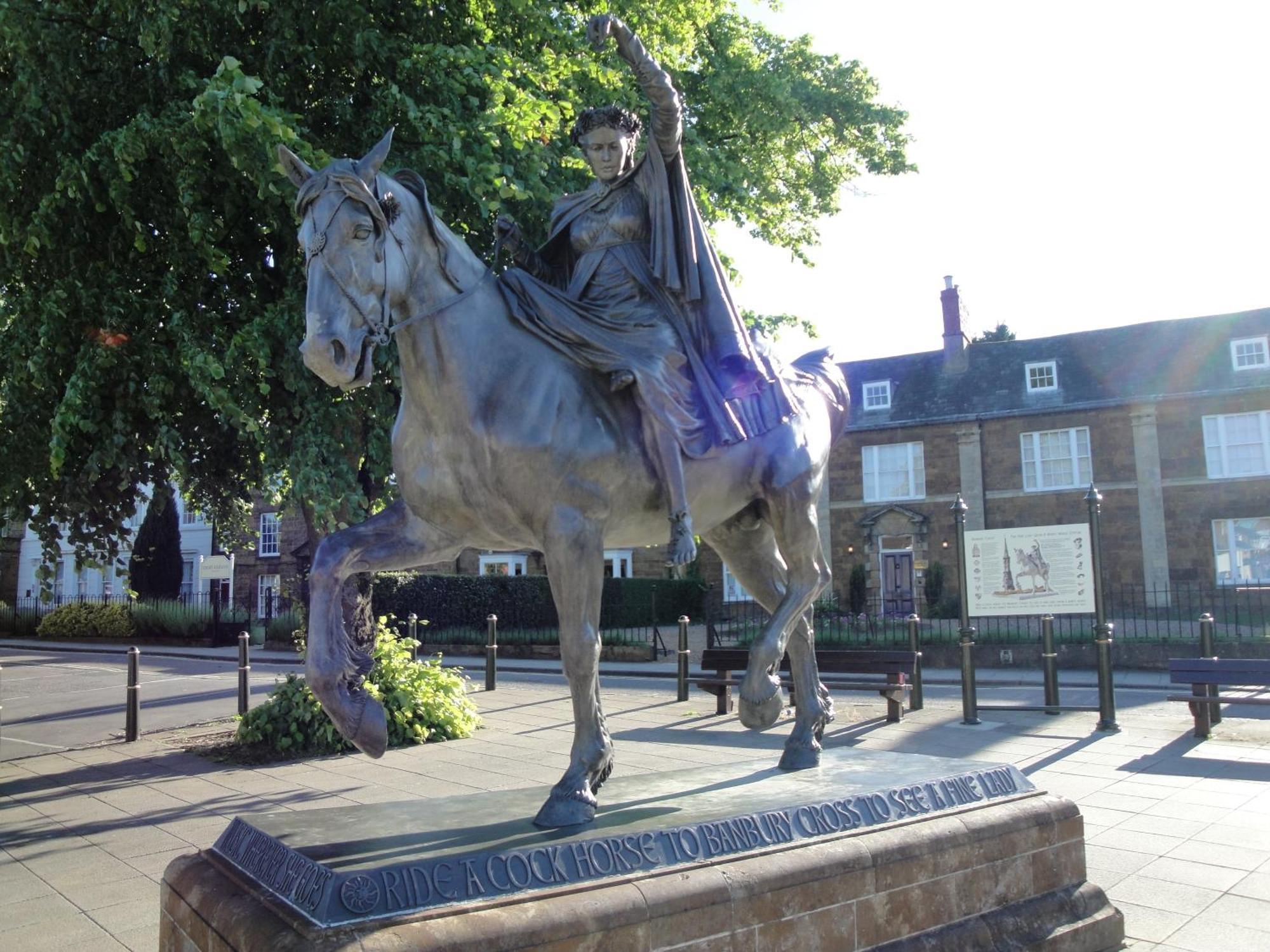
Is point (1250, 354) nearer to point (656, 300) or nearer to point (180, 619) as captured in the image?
point (656, 300)

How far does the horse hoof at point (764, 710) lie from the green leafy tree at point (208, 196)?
205 inches

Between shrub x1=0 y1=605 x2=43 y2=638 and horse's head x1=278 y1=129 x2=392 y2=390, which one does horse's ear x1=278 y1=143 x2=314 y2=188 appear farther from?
shrub x1=0 y1=605 x2=43 y2=638

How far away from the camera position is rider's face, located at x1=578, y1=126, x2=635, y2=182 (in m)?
4.68

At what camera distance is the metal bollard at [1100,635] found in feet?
35.8

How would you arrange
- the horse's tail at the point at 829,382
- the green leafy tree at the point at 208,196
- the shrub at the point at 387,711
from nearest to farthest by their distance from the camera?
1. the horse's tail at the point at 829,382
2. the green leafy tree at the point at 208,196
3. the shrub at the point at 387,711

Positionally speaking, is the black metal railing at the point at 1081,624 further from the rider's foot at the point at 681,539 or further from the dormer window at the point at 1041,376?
the rider's foot at the point at 681,539

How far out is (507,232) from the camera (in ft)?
15.4

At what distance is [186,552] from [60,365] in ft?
122

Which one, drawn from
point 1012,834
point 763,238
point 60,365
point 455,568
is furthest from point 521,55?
point 455,568

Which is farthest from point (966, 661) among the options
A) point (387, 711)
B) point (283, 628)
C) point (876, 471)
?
point (876, 471)

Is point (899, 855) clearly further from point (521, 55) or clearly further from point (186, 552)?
point (186, 552)

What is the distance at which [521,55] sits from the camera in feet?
33.5

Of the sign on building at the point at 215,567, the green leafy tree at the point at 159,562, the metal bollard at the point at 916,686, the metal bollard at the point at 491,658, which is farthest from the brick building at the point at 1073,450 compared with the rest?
the green leafy tree at the point at 159,562

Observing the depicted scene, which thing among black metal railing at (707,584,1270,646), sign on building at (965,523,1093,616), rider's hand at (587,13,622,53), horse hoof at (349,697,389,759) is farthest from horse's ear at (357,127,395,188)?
black metal railing at (707,584,1270,646)
